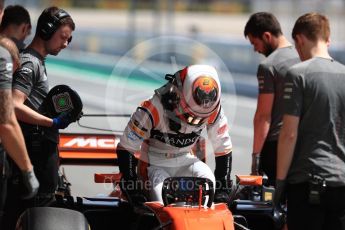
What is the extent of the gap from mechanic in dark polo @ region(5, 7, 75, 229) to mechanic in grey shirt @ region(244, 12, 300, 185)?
1.80 metres

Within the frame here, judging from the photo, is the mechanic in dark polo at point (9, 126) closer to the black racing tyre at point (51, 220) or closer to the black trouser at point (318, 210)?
the black racing tyre at point (51, 220)

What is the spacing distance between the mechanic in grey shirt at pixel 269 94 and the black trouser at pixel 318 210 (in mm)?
1684

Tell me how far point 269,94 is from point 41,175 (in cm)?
209

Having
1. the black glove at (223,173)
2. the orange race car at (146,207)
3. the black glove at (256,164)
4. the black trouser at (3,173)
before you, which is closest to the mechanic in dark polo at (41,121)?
the orange race car at (146,207)

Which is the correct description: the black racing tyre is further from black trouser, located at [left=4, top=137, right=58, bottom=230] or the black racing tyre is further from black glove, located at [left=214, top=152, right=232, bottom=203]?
black glove, located at [left=214, top=152, right=232, bottom=203]

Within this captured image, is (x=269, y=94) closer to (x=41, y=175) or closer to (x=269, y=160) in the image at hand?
(x=269, y=160)

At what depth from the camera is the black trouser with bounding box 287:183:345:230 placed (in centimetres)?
528

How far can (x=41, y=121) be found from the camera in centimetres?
612

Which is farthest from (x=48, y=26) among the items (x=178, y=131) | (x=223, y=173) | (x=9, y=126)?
(x=223, y=173)

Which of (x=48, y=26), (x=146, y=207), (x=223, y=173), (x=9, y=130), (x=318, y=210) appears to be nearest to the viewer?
(x=9, y=130)

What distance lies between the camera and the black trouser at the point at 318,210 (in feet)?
17.3

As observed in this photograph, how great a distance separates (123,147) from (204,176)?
0.56 m

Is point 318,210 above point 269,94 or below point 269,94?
below

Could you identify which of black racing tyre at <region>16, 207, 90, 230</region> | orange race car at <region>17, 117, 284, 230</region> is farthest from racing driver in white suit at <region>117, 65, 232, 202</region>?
black racing tyre at <region>16, 207, 90, 230</region>
